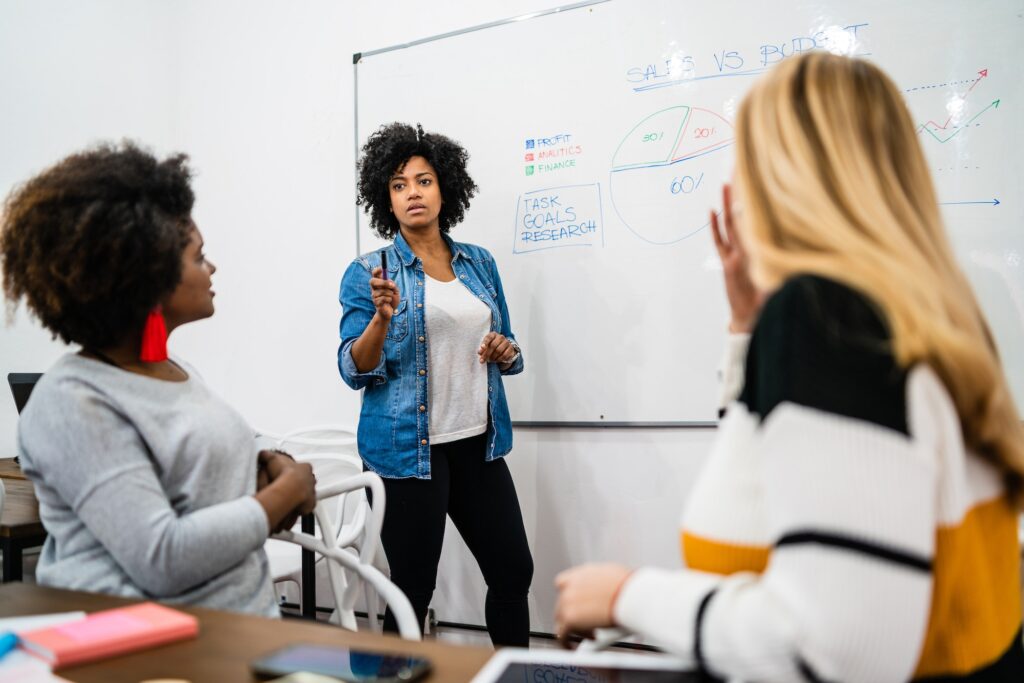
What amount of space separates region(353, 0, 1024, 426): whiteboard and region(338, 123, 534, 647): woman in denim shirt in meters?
0.35

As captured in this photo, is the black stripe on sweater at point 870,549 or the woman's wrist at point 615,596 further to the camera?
the woman's wrist at point 615,596

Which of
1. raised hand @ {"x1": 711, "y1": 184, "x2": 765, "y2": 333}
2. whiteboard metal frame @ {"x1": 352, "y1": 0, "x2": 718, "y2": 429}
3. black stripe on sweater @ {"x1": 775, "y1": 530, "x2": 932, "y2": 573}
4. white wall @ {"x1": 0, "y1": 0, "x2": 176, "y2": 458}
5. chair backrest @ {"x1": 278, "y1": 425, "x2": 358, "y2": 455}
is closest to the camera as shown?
black stripe on sweater @ {"x1": 775, "y1": 530, "x2": 932, "y2": 573}

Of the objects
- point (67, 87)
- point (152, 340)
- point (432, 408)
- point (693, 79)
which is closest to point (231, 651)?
point (152, 340)

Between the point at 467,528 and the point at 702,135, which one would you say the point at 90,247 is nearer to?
the point at 467,528

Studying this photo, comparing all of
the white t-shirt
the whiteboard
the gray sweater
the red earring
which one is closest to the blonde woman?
the gray sweater

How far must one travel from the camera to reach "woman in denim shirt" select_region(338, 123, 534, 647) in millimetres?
2035

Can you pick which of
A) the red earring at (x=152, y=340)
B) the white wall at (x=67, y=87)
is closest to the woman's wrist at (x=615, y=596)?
the red earring at (x=152, y=340)

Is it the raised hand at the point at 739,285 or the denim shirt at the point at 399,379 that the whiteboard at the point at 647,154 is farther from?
the raised hand at the point at 739,285

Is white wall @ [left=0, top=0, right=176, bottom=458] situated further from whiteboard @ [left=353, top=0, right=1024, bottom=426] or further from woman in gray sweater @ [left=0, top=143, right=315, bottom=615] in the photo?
woman in gray sweater @ [left=0, top=143, right=315, bottom=615]

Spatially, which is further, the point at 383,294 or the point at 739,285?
the point at 383,294

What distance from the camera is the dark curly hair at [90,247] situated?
1.05 meters

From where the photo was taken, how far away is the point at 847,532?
0.54 metres

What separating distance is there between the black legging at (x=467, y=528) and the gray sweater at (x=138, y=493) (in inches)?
35.6

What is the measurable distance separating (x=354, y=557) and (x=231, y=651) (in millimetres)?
650
